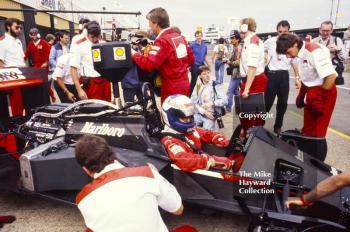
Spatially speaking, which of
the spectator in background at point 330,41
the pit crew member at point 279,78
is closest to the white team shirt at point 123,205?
the pit crew member at point 279,78

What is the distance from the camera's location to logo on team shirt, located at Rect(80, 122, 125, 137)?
2.87m

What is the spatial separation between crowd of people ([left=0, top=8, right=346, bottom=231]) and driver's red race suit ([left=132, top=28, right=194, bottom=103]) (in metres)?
0.01

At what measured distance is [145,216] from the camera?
1590mm

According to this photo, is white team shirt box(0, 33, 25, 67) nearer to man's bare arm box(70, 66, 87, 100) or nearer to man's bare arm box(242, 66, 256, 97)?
man's bare arm box(70, 66, 87, 100)

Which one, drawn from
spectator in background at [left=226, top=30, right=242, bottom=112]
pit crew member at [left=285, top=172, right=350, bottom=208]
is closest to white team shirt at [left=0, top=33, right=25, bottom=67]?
spectator in background at [left=226, top=30, right=242, bottom=112]

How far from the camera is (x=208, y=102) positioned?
4.71 metres

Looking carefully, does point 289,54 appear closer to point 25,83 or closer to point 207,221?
point 207,221

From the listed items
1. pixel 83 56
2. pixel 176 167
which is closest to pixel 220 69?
pixel 83 56

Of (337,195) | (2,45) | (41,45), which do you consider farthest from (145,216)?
(41,45)

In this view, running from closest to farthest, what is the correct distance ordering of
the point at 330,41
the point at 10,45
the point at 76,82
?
the point at 76,82 → the point at 330,41 → the point at 10,45

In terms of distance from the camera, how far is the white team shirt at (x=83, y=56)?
4652 mm

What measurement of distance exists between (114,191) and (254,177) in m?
1.33

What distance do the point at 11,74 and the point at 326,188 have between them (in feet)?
10.5

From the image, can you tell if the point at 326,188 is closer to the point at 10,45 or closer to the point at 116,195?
the point at 116,195
